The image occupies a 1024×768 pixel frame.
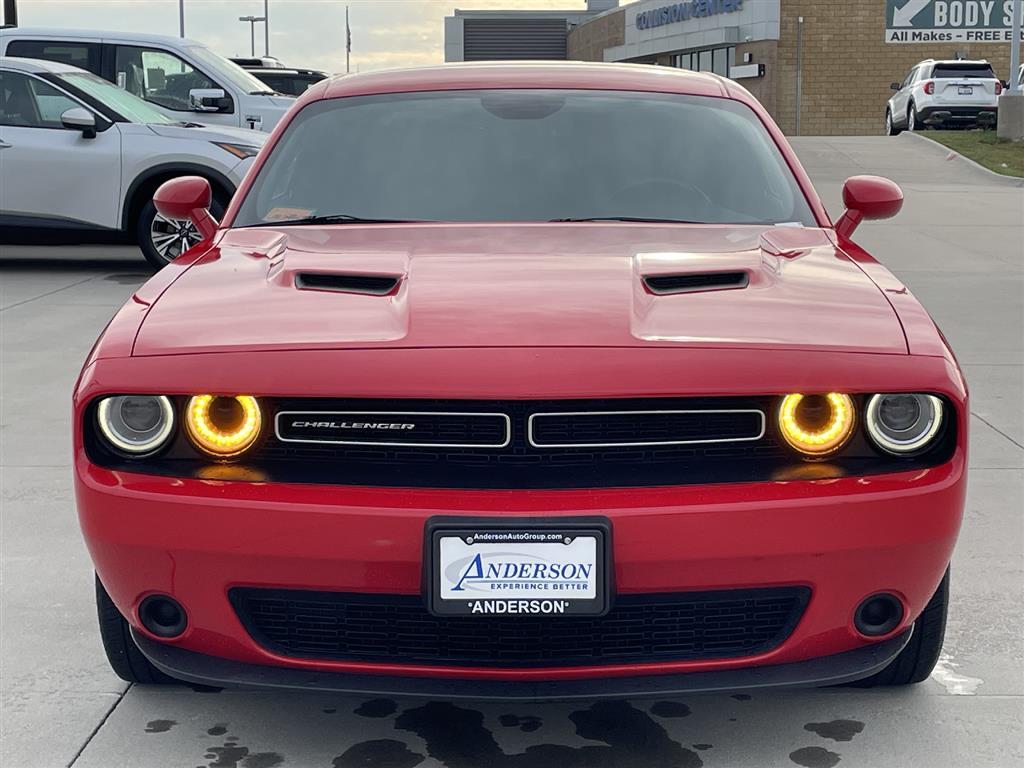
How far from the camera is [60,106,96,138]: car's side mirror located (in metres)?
11.1

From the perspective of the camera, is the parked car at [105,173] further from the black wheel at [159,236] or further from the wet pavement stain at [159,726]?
the wet pavement stain at [159,726]

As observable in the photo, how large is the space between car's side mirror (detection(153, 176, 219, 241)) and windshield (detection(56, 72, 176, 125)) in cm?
763

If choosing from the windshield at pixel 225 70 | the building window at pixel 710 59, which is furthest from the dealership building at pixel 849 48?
the windshield at pixel 225 70

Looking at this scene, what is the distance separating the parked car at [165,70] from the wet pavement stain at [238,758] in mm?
11612

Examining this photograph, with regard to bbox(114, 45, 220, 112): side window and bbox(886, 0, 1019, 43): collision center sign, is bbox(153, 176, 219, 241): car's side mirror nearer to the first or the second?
bbox(114, 45, 220, 112): side window

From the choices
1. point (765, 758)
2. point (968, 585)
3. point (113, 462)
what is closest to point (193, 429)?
point (113, 462)

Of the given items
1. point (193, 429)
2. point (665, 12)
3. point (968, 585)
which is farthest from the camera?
point (665, 12)

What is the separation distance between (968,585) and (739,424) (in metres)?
1.63

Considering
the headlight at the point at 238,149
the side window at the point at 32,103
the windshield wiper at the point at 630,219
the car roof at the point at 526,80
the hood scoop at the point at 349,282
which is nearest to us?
the hood scoop at the point at 349,282

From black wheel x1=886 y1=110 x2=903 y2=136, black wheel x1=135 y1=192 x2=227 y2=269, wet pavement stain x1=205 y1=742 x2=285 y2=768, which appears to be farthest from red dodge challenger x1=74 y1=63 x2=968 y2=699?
black wheel x1=886 y1=110 x2=903 y2=136

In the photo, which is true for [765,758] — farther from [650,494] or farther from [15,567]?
[15,567]

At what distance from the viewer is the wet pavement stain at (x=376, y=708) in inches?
127

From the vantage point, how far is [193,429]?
2.80 meters

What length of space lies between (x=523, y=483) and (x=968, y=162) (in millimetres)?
22556
